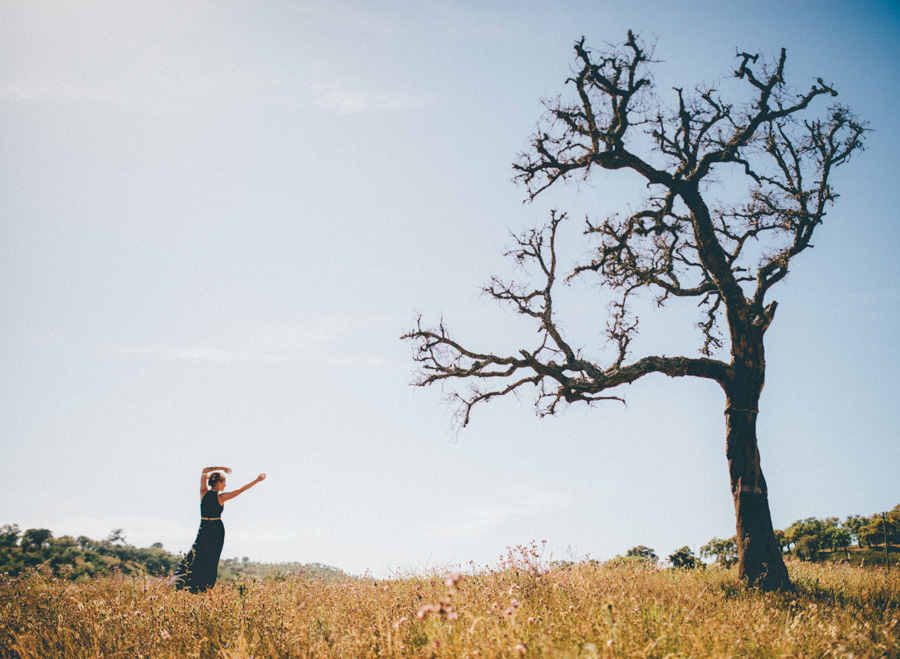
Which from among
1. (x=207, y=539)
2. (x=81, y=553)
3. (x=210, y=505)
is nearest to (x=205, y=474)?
(x=210, y=505)

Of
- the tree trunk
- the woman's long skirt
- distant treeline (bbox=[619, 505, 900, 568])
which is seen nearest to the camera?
the woman's long skirt

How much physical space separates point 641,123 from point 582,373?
5.87 meters

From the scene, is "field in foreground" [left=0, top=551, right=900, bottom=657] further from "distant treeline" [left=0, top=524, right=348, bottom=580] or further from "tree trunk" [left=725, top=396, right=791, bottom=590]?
"distant treeline" [left=0, top=524, right=348, bottom=580]

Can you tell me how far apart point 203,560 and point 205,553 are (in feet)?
0.37

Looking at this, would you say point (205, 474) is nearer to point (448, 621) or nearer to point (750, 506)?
point (448, 621)

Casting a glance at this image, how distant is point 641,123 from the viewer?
1048 cm

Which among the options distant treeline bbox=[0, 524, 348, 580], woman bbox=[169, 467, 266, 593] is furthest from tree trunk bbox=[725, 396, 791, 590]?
distant treeline bbox=[0, 524, 348, 580]

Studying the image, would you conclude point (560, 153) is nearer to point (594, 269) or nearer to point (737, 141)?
point (594, 269)

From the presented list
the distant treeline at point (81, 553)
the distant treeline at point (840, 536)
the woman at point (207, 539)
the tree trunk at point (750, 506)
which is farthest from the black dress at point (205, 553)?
the distant treeline at point (840, 536)

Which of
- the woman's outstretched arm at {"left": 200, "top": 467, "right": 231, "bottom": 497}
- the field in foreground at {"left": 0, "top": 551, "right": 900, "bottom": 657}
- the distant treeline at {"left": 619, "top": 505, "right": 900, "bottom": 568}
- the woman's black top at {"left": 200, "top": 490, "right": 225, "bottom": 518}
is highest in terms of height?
the woman's outstretched arm at {"left": 200, "top": 467, "right": 231, "bottom": 497}

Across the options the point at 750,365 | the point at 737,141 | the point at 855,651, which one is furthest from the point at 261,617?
the point at 737,141

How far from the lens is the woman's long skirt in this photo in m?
7.73

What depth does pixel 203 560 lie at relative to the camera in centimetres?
813

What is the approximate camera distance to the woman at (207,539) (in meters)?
7.83
